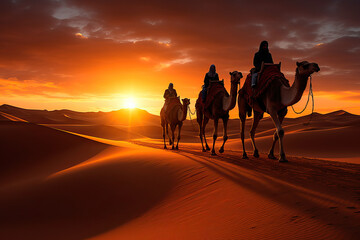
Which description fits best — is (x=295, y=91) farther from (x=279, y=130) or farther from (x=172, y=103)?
(x=172, y=103)

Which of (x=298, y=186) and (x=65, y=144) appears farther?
(x=65, y=144)

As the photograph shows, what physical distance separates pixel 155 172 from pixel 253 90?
4.60 metres

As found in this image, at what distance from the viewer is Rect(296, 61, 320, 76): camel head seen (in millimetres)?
6648

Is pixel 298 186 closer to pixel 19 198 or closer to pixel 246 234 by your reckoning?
pixel 246 234

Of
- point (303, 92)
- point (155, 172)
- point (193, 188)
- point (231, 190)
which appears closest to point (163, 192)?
point (193, 188)

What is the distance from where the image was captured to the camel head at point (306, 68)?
6.65 metres

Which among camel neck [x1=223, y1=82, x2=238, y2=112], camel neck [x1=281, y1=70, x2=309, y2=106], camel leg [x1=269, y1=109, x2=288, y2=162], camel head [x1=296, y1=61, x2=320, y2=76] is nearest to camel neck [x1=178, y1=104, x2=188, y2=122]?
camel neck [x1=223, y1=82, x2=238, y2=112]

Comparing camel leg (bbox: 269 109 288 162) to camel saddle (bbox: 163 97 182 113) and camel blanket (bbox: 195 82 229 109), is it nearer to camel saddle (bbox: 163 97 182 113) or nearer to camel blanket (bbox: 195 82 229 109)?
camel blanket (bbox: 195 82 229 109)

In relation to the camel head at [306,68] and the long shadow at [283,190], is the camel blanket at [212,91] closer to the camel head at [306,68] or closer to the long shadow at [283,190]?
the camel head at [306,68]

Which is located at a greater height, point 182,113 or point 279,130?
point 182,113

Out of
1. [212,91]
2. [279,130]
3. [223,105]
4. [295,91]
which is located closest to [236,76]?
[223,105]

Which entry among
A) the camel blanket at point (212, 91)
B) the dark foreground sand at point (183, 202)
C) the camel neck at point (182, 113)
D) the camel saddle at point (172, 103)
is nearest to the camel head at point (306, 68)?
the dark foreground sand at point (183, 202)

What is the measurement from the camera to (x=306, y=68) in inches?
269

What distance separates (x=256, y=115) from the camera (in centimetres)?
1045
